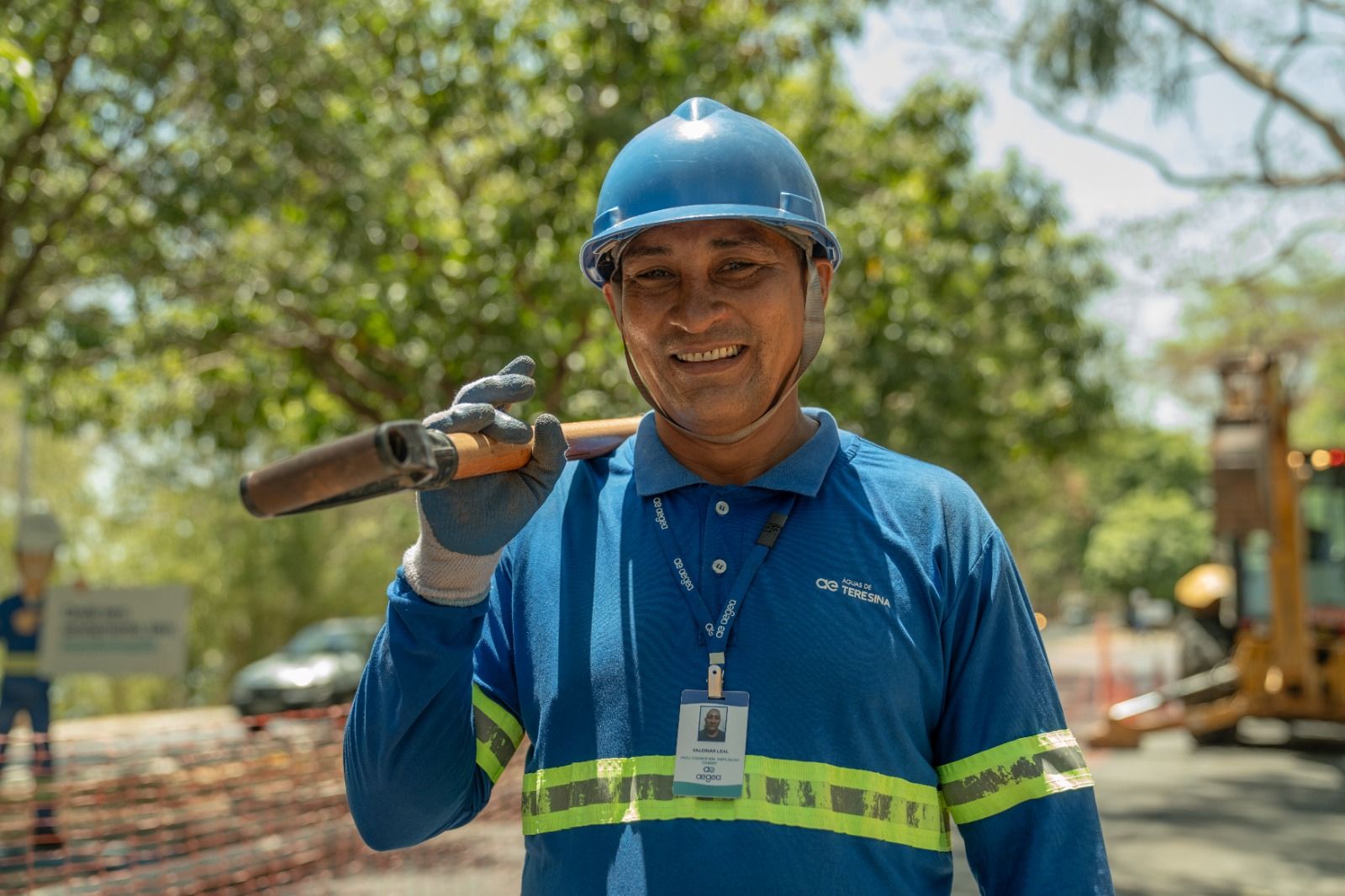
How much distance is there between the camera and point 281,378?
11.5 metres

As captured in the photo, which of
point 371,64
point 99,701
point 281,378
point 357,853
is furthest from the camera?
point 99,701

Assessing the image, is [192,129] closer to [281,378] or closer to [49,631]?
[281,378]

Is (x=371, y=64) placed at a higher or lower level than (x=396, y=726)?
higher

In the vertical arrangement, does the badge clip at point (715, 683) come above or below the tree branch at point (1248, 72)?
below

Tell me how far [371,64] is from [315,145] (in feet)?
4.61

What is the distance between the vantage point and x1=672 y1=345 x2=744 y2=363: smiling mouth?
80.7 inches

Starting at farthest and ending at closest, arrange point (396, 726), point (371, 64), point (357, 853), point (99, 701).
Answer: point (99, 701) < point (371, 64) < point (357, 853) < point (396, 726)

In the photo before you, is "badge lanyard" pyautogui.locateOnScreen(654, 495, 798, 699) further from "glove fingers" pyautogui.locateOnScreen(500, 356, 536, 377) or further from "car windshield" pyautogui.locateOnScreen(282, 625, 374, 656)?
"car windshield" pyautogui.locateOnScreen(282, 625, 374, 656)

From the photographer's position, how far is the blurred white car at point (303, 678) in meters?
18.2

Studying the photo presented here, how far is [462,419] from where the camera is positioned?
5.56 ft

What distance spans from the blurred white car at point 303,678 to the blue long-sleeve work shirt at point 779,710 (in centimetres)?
1649

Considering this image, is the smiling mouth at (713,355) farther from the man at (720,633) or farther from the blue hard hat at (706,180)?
the blue hard hat at (706,180)

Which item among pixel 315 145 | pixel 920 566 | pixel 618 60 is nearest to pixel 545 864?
pixel 920 566

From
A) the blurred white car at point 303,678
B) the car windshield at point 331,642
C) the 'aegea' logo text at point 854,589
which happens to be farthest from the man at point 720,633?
the car windshield at point 331,642
